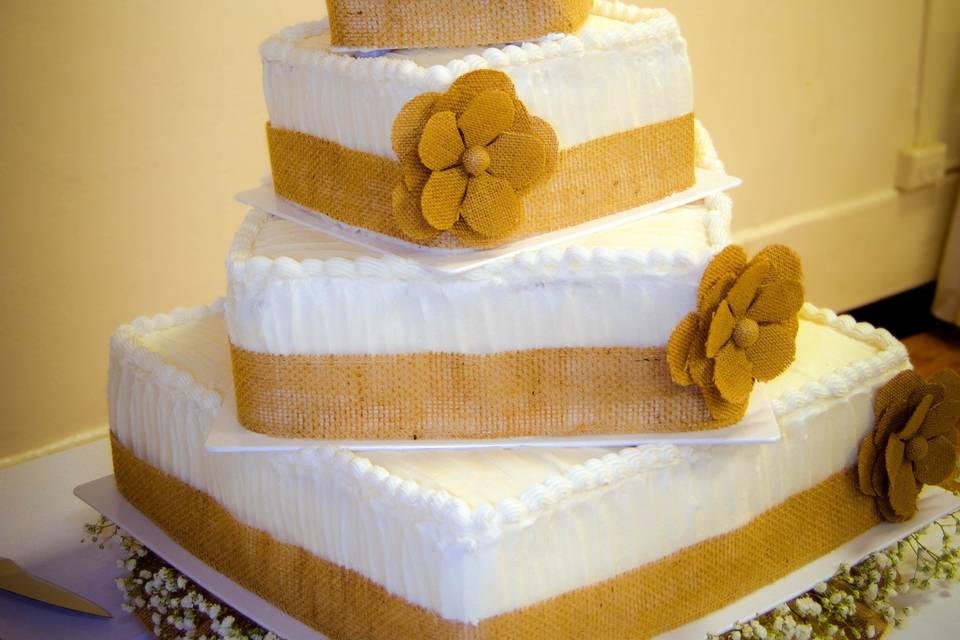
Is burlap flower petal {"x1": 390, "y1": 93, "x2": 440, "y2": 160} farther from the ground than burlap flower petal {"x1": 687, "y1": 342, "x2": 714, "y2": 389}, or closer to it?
farther from the ground

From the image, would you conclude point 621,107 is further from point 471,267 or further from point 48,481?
point 48,481

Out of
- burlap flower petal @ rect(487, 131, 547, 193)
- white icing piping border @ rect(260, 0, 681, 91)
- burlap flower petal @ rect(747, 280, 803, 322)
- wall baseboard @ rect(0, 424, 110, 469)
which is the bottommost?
wall baseboard @ rect(0, 424, 110, 469)

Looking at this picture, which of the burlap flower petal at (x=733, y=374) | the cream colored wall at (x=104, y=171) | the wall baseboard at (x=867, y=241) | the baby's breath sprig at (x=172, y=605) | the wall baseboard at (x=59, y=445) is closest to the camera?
the burlap flower petal at (x=733, y=374)

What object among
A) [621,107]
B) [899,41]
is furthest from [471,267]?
[899,41]

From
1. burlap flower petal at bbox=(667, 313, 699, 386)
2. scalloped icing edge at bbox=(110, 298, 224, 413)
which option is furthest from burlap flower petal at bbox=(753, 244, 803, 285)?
scalloped icing edge at bbox=(110, 298, 224, 413)

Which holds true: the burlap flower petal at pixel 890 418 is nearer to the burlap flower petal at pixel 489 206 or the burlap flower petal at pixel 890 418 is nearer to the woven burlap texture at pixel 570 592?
the woven burlap texture at pixel 570 592

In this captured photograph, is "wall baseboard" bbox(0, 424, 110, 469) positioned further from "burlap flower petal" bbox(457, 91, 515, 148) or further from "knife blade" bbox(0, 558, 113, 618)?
"burlap flower petal" bbox(457, 91, 515, 148)

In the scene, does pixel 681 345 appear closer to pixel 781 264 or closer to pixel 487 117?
pixel 781 264

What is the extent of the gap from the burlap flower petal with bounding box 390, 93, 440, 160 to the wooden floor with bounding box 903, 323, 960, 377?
210 centimetres

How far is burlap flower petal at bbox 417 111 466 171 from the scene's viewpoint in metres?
1.25

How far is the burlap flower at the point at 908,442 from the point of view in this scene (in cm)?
150

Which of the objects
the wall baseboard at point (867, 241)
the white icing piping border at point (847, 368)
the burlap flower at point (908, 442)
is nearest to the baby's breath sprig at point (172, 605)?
the white icing piping border at point (847, 368)

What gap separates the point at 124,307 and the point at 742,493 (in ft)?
4.26

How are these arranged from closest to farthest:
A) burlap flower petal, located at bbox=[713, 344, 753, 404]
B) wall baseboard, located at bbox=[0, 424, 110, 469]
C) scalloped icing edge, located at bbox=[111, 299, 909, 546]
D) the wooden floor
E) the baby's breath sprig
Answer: scalloped icing edge, located at bbox=[111, 299, 909, 546] < burlap flower petal, located at bbox=[713, 344, 753, 404] < the baby's breath sprig < wall baseboard, located at bbox=[0, 424, 110, 469] < the wooden floor
